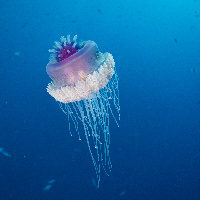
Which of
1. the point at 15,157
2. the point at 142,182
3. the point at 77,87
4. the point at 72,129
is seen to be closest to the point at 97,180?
the point at 142,182

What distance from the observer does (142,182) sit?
7.43m

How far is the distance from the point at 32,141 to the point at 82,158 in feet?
5.28

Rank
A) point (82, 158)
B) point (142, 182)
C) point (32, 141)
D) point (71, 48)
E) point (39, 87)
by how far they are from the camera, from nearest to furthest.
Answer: point (71, 48), point (39, 87), point (32, 141), point (82, 158), point (142, 182)

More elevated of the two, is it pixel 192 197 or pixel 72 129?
pixel 72 129

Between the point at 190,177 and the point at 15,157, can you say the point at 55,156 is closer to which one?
the point at 15,157

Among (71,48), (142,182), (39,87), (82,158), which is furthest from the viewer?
(142,182)

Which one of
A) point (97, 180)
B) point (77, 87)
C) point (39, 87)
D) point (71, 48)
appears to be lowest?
point (97, 180)

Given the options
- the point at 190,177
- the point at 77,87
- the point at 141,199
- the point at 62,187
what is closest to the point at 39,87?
the point at 77,87

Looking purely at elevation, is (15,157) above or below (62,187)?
above

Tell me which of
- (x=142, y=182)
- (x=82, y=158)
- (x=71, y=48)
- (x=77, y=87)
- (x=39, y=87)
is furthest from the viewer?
(x=142, y=182)

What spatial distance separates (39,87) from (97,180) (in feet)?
11.7

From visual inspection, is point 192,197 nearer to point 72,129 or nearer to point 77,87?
point 72,129

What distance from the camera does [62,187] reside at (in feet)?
22.5

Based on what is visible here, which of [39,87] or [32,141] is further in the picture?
[32,141]
